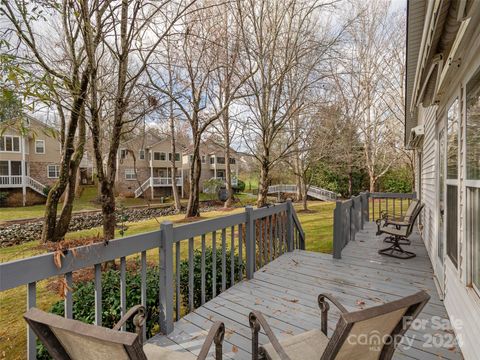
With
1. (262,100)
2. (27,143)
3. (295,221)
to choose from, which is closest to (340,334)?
(295,221)

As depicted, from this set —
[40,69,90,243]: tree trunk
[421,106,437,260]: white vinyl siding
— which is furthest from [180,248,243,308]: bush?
[421,106,437,260]: white vinyl siding

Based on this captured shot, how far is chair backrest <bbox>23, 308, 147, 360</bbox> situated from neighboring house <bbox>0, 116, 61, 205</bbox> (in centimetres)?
2557

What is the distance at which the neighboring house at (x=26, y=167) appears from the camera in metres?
23.1

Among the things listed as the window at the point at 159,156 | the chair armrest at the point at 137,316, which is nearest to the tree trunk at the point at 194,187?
the chair armrest at the point at 137,316

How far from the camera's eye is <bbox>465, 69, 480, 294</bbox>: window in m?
2.11

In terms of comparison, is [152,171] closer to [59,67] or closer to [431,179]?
[59,67]

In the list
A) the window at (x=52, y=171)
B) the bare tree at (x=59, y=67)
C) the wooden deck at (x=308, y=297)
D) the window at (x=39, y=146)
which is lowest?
the wooden deck at (x=308, y=297)

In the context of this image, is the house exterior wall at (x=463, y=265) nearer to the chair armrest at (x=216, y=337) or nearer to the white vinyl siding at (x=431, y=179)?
the white vinyl siding at (x=431, y=179)

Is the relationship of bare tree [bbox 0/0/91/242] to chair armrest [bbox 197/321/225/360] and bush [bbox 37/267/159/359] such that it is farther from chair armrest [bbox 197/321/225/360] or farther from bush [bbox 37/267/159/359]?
chair armrest [bbox 197/321/225/360]

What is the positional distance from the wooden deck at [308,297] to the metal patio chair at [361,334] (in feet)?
2.57

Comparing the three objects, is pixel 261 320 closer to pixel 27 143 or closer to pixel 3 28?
pixel 3 28

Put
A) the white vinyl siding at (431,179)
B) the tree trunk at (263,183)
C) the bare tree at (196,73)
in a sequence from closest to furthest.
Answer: the white vinyl siding at (431,179), the bare tree at (196,73), the tree trunk at (263,183)

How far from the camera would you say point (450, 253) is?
10.3ft

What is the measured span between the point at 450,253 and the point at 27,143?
31.5m
